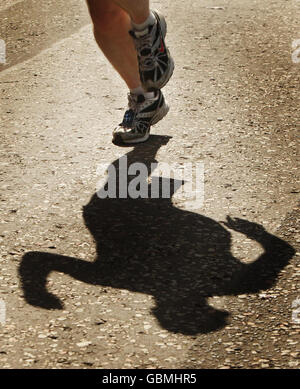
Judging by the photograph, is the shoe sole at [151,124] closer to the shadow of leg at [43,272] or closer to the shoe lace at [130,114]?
the shoe lace at [130,114]

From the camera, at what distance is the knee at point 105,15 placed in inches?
194

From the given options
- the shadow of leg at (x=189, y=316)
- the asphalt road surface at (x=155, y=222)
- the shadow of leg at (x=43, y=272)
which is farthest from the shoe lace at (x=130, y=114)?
the shadow of leg at (x=189, y=316)

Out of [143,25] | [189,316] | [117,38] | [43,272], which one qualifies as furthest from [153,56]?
[189,316]

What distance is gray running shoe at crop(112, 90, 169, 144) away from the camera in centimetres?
517

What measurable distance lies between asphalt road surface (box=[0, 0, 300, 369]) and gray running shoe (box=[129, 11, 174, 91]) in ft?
1.38

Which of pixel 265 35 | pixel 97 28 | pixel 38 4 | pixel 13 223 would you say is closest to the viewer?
pixel 13 223

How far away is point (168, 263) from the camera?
3852 mm

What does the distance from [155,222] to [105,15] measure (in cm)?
140

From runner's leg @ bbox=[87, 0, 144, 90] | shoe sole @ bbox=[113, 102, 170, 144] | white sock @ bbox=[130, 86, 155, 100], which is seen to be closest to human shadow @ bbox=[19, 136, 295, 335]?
shoe sole @ bbox=[113, 102, 170, 144]

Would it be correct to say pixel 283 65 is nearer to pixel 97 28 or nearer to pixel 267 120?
pixel 267 120

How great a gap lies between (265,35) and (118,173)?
2996 mm

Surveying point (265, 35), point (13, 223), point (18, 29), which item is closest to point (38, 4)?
point (18, 29)

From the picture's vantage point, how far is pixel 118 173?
4789mm

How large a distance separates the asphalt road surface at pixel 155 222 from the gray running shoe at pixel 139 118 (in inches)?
3.2
